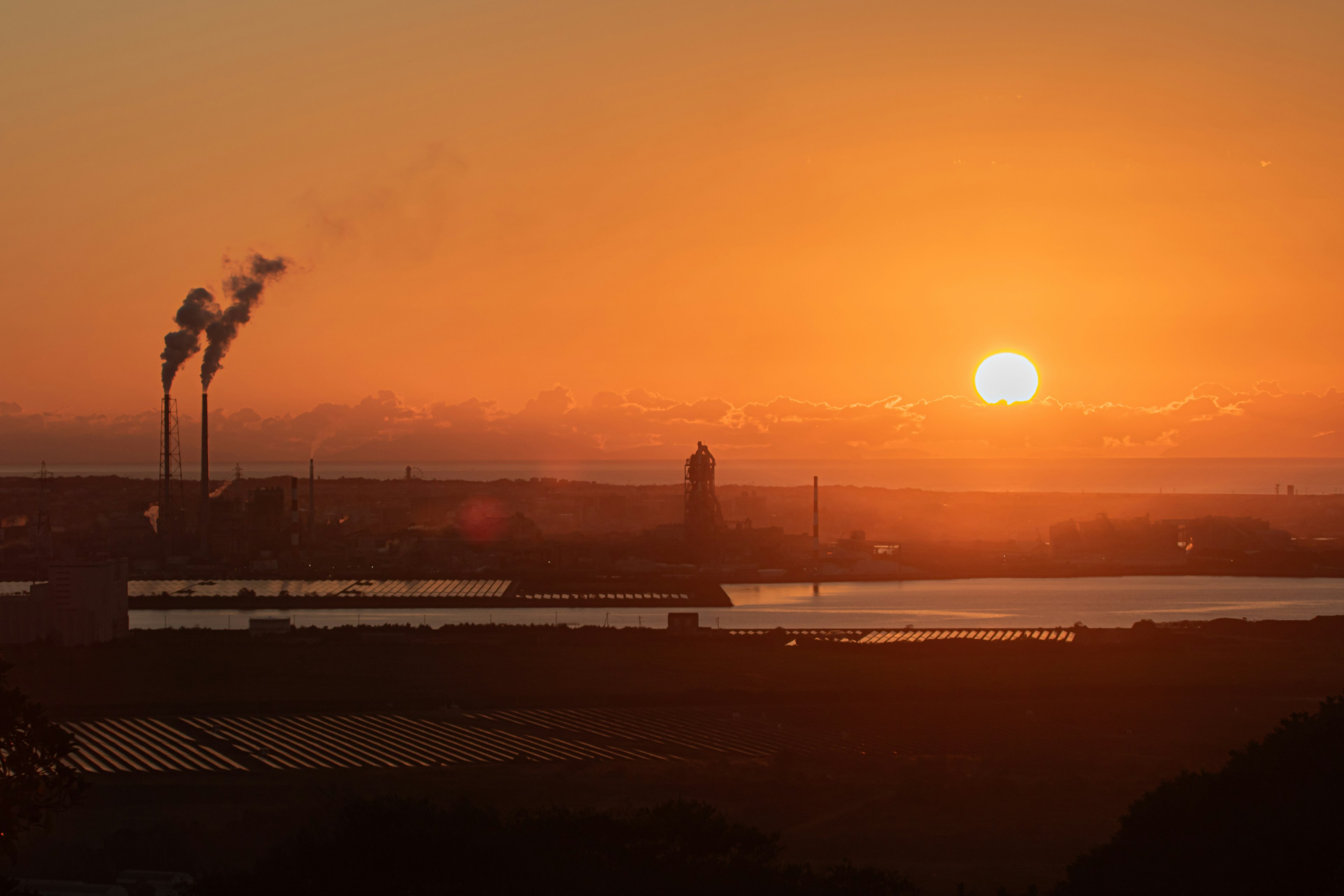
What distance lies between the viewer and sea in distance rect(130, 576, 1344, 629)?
24547mm

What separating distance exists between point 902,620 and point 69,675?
707 inches

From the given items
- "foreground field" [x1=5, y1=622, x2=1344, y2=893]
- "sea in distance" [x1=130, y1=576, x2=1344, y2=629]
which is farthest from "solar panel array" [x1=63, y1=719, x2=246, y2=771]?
"sea in distance" [x1=130, y1=576, x2=1344, y2=629]

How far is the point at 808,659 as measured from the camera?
17.5 metres

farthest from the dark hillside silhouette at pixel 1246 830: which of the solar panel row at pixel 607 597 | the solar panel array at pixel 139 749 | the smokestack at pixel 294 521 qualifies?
the smokestack at pixel 294 521

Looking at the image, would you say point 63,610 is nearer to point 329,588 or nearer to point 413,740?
point 413,740

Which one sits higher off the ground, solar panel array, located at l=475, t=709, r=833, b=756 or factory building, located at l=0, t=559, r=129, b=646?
Answer: factory building, located at l=0, t=559, r=129, b=646

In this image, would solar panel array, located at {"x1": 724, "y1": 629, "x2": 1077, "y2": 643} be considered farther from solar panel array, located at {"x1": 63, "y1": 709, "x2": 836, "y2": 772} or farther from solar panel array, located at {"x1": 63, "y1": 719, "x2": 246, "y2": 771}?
solar panel array, located at {"x1": 63, "y1": 719, "x2": 246, "y2": 771}

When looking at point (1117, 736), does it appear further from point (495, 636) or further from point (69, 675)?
point (69, 675)

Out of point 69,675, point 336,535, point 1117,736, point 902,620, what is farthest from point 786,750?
point 336,535

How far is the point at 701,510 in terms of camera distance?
1480 inches

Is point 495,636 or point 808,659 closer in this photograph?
point 808,659

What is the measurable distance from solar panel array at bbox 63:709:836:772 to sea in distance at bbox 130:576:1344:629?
11078mm

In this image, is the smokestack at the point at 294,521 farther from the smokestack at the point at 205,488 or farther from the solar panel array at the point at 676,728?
the solar panel array at the point at 676,728

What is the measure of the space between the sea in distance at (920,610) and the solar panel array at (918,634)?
1.17 metres
